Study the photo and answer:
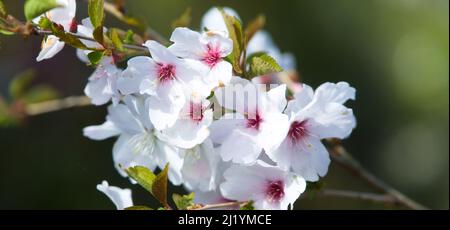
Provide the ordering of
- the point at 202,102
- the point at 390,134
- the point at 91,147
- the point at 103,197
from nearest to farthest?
the point at 202,102 → the point at 103,197 → the point at 91,147 → the point at 390,134

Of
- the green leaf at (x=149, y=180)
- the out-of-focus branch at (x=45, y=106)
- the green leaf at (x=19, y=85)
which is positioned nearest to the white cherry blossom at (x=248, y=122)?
the green leaf at (x=149, y=180)

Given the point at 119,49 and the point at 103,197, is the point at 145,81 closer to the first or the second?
the point at 119,49

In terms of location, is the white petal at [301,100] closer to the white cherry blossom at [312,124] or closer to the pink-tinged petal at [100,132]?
the white cherry blossom at [312,124]

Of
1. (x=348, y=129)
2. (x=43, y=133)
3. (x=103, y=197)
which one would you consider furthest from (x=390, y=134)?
(x=348, y=129)

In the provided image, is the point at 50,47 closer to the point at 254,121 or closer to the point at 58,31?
the point at 58,31


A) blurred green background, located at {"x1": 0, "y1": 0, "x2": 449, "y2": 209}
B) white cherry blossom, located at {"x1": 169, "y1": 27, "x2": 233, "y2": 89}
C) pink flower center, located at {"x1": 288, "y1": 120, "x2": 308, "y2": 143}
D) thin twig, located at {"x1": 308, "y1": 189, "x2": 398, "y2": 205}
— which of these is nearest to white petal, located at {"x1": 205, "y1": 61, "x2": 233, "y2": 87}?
white cherry blossom, located at {"x1": 169, "y1": 27, "x2": 233, "y2": 89}

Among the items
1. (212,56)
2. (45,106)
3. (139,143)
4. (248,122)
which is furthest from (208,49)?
(45,106)
